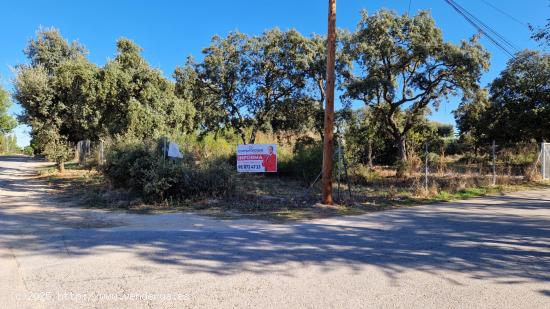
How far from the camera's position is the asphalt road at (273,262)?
4.57 metres

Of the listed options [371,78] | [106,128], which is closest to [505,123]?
[371,78]

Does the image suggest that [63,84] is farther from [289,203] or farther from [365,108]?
[365,108]

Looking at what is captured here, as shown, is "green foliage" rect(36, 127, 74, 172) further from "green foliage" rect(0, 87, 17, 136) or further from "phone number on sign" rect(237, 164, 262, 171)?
"green foliage" rect(0, 87, 17, 136)

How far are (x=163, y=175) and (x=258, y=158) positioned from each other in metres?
3.14

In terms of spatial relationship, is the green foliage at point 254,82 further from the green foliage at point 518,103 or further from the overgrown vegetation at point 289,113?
the green foliage at point 518,103

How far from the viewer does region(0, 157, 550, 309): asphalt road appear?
457 centimetres

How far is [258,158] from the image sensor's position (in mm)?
13648

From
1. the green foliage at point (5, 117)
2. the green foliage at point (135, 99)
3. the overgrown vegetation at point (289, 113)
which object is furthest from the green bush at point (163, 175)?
the green foliage at point (5, 117)

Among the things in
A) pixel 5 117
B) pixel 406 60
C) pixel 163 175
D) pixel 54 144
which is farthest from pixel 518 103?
pixel 5 117

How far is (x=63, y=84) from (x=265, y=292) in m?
18.0

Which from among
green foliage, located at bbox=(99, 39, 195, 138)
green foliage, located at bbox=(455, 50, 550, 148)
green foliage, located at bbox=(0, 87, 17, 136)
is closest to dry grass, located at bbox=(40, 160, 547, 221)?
green foliage, located at bbox=(99, 39, 195, 138)

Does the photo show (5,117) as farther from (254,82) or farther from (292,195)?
(292,195)

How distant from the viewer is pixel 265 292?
476 centimetres

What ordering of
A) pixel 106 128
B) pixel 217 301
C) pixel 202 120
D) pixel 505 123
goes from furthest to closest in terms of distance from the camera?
pixel 202 120, pixel 505 123, pixel 106 128, pixel 217 301
